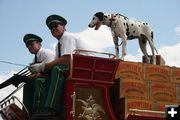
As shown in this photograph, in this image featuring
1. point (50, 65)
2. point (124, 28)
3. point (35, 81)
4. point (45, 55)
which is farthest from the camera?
point (124, 28)

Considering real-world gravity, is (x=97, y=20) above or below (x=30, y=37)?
above

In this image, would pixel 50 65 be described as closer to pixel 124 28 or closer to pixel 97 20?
pixel 97 20

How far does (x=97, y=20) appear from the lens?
789 centimetres

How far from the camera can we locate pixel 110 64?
20.1 ft

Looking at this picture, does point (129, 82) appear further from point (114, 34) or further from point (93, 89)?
point (114, 34)

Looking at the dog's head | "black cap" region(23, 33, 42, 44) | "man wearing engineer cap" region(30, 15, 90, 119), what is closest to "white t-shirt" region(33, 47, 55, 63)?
"black cap" region(23, 33, 42, 44)

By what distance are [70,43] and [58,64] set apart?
0.43 metres

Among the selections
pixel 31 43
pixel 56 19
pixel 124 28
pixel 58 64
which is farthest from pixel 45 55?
pixel 124 28

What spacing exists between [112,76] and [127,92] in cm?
36

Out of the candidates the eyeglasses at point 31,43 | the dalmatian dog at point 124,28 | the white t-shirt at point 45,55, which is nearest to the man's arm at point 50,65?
the white t-shirt at point 45,55

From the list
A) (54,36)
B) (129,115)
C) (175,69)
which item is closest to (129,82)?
(129,115)

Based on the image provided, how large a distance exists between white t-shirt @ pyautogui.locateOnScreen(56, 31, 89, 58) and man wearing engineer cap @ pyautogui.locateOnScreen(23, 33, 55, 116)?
565 millimetres

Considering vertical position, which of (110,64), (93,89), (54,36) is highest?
(54,36)

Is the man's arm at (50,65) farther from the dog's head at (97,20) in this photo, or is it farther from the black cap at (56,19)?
the dog's head at (97,20)
